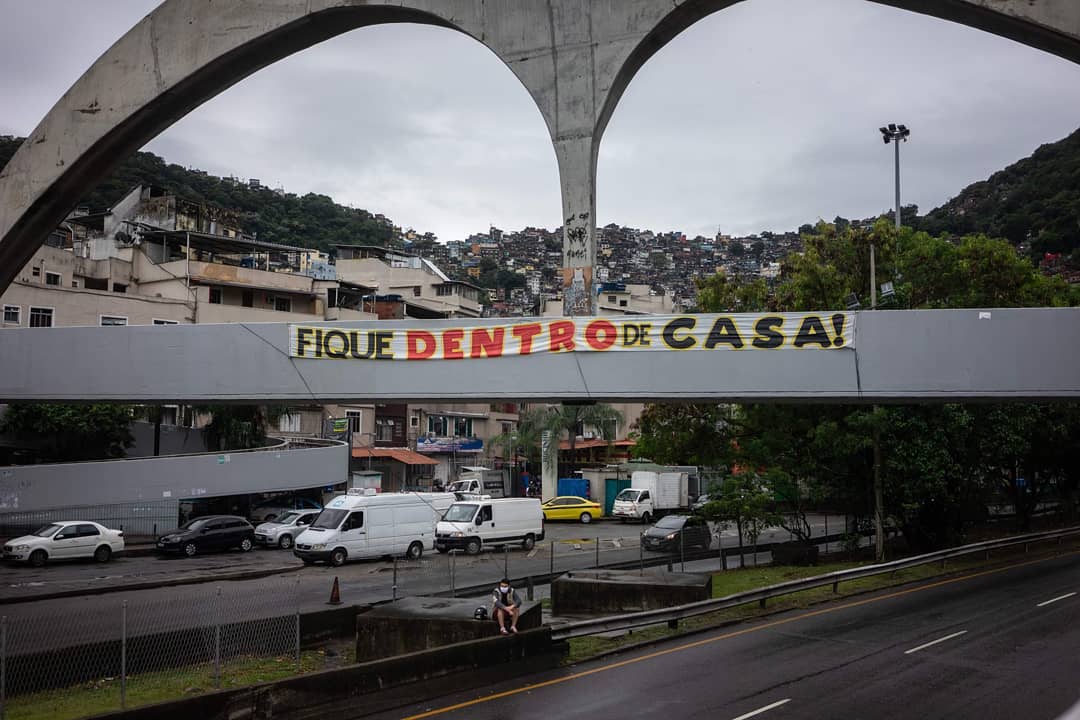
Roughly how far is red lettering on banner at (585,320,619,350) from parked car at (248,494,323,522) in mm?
26914

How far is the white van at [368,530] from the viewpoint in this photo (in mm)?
28641

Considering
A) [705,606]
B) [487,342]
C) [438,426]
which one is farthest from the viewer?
[438,426]

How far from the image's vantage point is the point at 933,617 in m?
18.8

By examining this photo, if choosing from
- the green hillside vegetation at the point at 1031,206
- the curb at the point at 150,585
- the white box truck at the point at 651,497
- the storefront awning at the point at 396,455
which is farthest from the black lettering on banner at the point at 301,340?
the green hillside vegetation at the point at 1031,206

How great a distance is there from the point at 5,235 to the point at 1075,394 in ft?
56.9

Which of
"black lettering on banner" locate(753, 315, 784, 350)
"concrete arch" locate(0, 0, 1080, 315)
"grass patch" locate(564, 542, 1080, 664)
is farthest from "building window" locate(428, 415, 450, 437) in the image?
"black lettering on banner" locate(753, 315, 784, 350)

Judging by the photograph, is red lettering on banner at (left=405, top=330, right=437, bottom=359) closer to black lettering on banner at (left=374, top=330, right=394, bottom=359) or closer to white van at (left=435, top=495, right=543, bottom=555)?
black lettering on banner at (left=374, top=330, right=394, bottom=359)

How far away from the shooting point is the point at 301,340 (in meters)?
14.5

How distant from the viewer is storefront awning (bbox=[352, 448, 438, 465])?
2153 inches

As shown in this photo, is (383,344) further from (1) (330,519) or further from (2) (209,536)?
(2) (209,536)

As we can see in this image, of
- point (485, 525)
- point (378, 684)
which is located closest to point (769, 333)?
point (378, 684)

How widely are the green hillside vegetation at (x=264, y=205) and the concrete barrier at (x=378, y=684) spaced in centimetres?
8687

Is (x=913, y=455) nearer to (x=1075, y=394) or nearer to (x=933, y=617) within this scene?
(x=933, y=617)

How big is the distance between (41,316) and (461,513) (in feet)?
74.8
